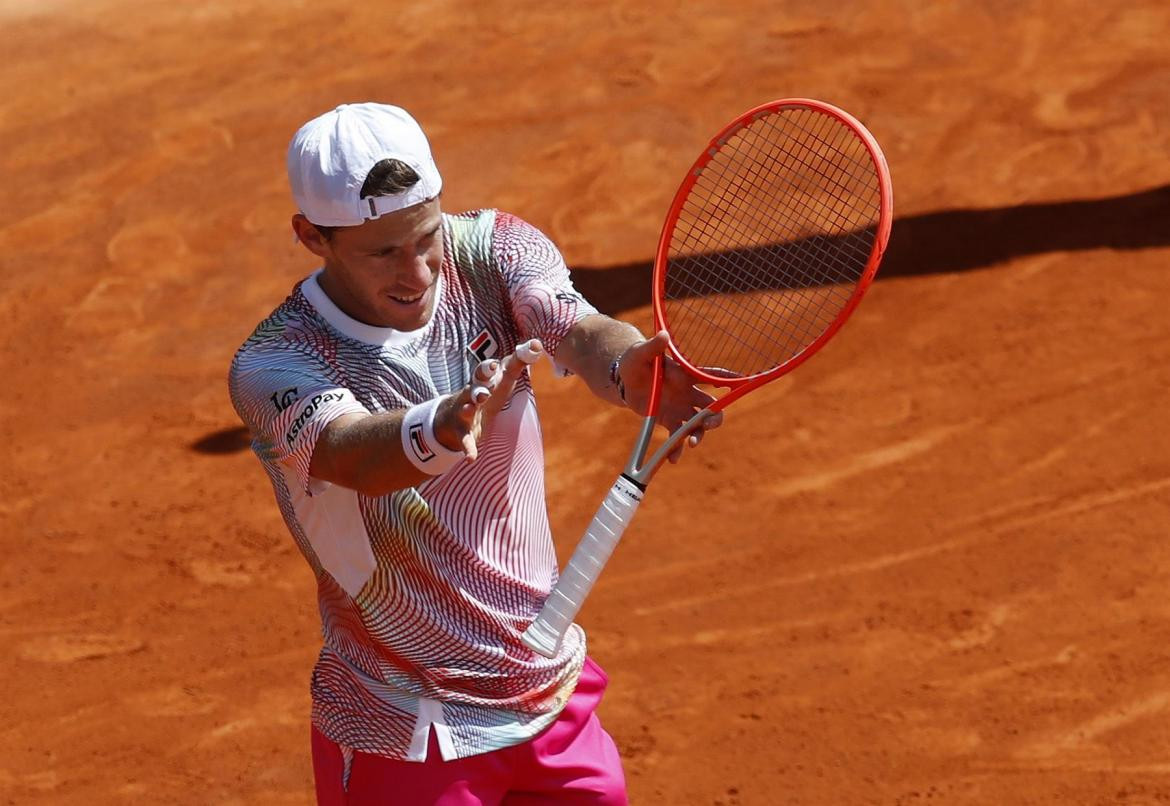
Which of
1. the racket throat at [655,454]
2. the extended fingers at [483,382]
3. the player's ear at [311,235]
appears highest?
the player's ear at [311,235]

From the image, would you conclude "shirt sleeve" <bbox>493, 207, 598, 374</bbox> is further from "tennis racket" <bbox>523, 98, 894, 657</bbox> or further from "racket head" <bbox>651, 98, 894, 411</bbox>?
"racket head" <bbox>651, 98, 894, 411</bbox>

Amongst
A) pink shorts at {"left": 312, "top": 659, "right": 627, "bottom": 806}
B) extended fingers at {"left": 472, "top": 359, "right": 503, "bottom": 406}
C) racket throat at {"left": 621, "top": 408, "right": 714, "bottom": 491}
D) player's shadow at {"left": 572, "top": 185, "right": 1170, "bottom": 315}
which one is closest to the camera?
extended fingers at {"left": 472, "top": 359, "right": 503, "bottom": 406}

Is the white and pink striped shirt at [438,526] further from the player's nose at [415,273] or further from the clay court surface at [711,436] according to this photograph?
the clay court surface at [711,436]

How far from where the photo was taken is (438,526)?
3.15 meters

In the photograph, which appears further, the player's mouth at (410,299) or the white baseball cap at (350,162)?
the player's mouth at (410,299)

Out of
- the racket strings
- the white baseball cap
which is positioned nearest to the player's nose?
the white baseball cap

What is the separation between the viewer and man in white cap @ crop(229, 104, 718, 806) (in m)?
2.96

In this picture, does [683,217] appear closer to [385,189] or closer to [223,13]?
[223,13]

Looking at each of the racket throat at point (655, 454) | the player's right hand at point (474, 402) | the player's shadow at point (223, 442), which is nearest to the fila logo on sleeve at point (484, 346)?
the racket throat at point (655, 454)

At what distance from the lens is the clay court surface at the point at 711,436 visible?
5418mm

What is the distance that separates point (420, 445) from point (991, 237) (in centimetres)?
539

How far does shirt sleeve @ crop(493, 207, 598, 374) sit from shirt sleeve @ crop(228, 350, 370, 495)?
382mm

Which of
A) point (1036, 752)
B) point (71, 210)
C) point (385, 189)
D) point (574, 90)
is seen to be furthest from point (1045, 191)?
point (385, 189)

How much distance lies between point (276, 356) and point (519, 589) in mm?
666
